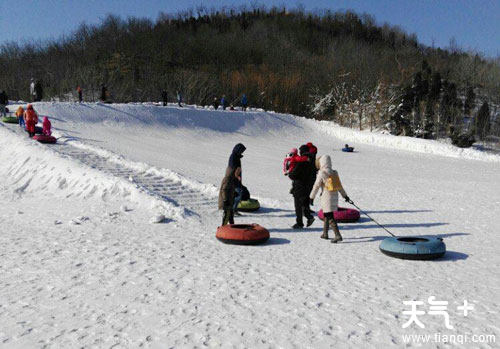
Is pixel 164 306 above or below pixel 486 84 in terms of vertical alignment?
below

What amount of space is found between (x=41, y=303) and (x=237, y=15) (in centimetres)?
14361

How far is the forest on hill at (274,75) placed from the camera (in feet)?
180

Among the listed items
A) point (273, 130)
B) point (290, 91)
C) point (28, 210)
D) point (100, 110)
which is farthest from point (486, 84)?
point (28, 210)

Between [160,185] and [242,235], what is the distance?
663 cm

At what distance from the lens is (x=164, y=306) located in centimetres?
534

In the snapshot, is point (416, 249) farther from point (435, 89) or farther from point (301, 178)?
point (435, 89)

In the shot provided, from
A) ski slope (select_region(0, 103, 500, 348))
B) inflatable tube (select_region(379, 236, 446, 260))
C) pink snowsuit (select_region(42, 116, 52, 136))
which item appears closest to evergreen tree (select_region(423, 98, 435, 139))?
ski slope (select_region(0, 103, 500, 348))

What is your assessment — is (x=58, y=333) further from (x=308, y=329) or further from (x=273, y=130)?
(x=273, y=130)

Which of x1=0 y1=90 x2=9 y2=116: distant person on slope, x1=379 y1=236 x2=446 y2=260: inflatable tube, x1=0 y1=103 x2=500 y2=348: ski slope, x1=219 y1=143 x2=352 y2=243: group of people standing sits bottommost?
x1=0 y1=103 x2=500 y2=348: ski slope

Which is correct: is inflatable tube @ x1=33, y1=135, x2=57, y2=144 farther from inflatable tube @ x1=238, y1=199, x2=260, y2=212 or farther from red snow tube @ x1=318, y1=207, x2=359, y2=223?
red snow tube @ x1=318, y1=207, x2=359, y2=223

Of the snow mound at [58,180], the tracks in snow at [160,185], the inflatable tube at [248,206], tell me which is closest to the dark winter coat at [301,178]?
the inflatable tube at [248,206]

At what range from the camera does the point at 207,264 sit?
718cm

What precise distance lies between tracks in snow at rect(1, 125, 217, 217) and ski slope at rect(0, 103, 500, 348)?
3.3 inches

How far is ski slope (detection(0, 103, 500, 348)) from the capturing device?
15.5 feet
